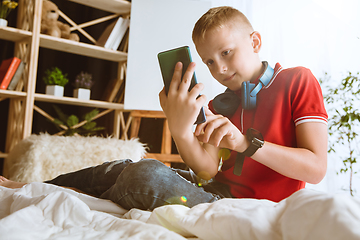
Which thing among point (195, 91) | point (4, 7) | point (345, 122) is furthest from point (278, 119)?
point (4, 7)

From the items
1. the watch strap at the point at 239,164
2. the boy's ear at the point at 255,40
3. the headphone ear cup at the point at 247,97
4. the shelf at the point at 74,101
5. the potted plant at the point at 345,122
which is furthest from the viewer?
the shelf at the point at 74,101

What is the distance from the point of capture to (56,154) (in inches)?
65.7

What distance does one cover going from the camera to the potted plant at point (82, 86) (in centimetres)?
232

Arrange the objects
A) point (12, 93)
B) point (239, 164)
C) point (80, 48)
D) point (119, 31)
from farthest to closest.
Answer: point (119, 31) < point (80, 48) < point (12, 93) < point (239, 164)

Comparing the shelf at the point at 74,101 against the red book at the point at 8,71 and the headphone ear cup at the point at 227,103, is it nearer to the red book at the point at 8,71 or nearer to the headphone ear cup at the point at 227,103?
the red book at the point at 8,71

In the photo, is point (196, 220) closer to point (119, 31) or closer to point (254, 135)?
point (254, 135)

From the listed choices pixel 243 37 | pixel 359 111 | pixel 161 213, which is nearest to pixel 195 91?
pixel 161 213

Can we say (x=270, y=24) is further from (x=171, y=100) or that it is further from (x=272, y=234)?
(x=272, y=234)

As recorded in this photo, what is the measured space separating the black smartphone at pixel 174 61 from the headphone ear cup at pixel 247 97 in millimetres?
237

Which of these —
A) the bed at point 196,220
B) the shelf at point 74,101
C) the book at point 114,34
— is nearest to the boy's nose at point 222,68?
the bed at point 196,220

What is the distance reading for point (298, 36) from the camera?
82.4 inches

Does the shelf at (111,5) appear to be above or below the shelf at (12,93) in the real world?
above

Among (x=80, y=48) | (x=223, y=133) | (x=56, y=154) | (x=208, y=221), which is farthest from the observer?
(x=80, y=48)

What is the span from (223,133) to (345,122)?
1.37m
